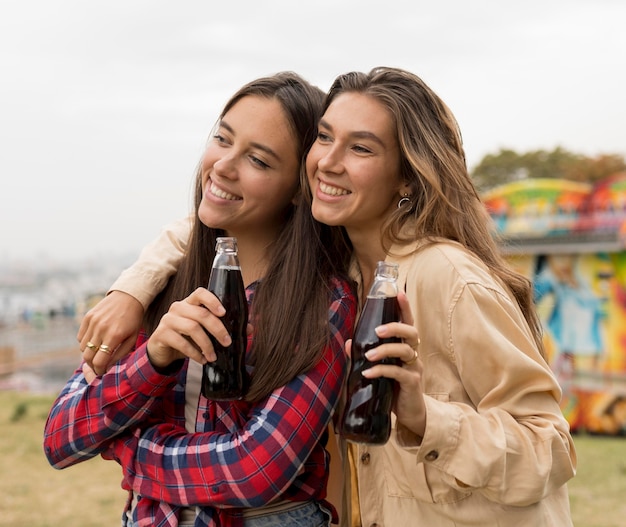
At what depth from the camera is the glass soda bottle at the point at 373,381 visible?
1669mm

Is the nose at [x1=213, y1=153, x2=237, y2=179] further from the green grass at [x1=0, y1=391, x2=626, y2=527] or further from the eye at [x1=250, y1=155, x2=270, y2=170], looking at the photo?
the green grass at [x1=0, y1=391, x2=626, y2=527]

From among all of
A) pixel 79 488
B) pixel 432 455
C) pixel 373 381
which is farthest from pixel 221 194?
pixel 79 488

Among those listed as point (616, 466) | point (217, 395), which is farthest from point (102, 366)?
point (616, 466)

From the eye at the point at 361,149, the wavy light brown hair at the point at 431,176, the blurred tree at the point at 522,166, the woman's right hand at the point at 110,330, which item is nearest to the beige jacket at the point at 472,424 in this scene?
the wavy light brown hair at the point at 431,176

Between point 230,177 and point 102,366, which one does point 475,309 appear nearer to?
point 230,177

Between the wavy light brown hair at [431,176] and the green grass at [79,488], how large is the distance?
19.5ft

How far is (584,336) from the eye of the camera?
13781 millimetres

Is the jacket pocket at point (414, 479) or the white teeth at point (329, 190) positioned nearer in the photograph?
the jacket pocket at point (414, 479)

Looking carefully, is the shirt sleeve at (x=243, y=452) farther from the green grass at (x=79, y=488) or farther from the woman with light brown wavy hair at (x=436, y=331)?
the green grass at (x=79, y=488)

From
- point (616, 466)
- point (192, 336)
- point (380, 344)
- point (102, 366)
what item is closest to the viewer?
point (380, 344)

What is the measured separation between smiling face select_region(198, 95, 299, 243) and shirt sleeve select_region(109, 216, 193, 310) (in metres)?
0.29

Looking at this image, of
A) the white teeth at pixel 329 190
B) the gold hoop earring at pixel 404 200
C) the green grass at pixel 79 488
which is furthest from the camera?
the green grass at pixel 79 488

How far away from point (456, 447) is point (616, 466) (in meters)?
8.69

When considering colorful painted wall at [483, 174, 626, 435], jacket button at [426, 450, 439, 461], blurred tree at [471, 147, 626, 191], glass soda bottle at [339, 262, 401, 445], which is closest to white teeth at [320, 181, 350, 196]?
glass soda bottle at [339, 262, 401, 445]
